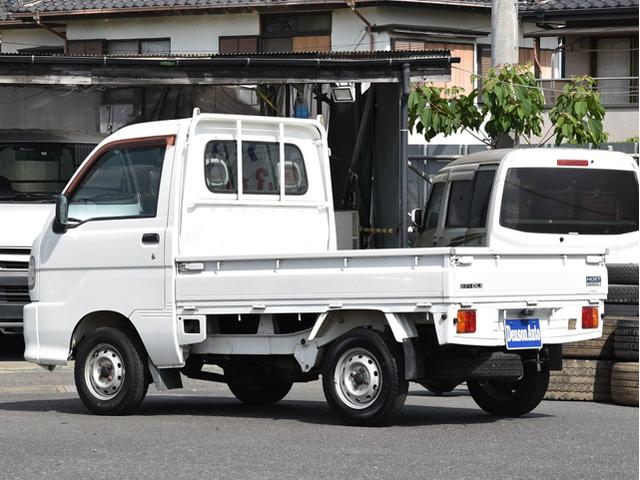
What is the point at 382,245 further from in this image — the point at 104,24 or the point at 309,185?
the point at 104,24

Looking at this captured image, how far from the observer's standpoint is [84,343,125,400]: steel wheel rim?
11.8 metres

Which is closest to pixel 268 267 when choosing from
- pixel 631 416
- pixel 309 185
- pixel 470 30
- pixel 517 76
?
pixel 309 185

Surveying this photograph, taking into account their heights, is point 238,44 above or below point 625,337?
above

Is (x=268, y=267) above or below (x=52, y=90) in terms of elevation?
below

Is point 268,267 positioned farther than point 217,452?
Yes

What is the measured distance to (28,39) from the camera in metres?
35.8

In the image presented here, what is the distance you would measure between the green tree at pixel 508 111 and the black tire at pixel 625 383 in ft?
30.5

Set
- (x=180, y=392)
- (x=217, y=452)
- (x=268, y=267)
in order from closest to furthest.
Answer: (x=217, y=452) < (x=268, y=267) < (x=180, y=392)

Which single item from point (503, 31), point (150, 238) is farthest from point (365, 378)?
point (503, 31)

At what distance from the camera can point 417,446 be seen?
385 inches

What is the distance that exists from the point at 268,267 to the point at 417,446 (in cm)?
202

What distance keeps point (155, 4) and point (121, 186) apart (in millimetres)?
22146

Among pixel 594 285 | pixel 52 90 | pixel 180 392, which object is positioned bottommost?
pixel 180 392

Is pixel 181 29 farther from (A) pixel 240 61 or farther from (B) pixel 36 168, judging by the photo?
(B) pixel 36 168
